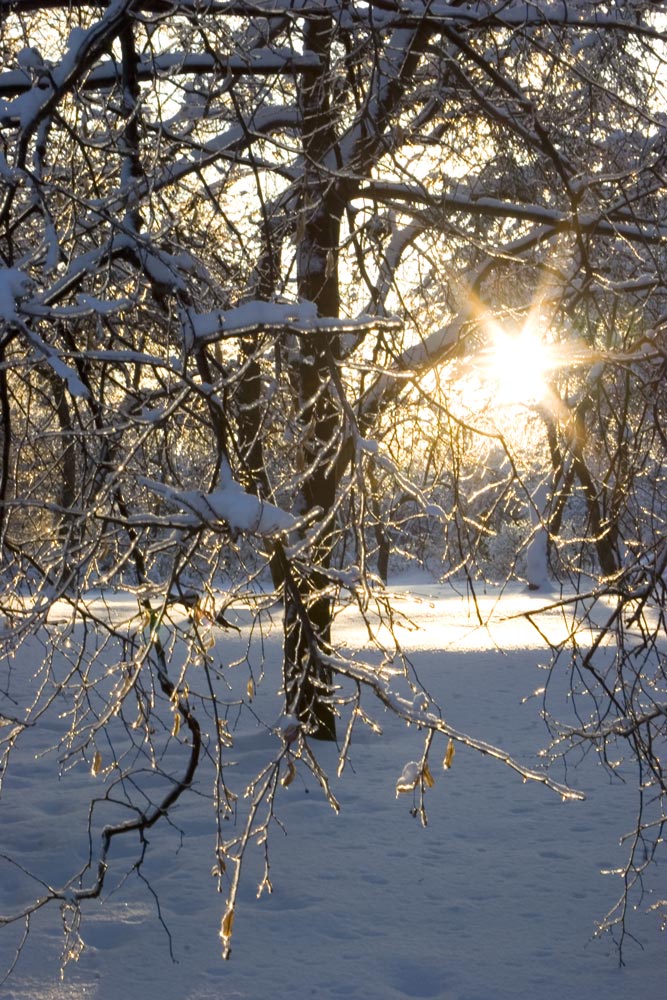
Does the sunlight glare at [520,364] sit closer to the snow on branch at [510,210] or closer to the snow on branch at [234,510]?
the snow on branch at [234,510]

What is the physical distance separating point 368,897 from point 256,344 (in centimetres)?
262

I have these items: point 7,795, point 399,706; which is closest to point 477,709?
point 7,795

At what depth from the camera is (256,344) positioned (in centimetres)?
457

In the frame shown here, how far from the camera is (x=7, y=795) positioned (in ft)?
20.8

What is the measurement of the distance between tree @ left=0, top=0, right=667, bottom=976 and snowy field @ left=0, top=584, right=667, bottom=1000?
0.39m

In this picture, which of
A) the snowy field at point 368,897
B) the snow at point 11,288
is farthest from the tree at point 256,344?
the snowy field at point 368,897

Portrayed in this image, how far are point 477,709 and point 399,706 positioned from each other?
6.52 metres

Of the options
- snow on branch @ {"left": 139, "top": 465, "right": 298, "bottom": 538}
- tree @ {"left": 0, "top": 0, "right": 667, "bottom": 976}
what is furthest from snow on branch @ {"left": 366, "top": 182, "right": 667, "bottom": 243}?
snow on branch @ {"left": 139, "top": 465, "right": 298, "bottom": 538}

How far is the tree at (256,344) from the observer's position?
8.48 feet

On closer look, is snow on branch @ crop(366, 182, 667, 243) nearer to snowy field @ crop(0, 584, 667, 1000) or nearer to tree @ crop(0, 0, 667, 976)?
tree @ crop(0, 0, 667, 976)

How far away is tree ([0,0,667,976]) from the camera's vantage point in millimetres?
2584

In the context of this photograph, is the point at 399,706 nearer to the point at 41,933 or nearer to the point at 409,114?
the point at 41,933

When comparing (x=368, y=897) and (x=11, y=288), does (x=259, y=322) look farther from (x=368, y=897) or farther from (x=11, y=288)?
(x=368, y=897)

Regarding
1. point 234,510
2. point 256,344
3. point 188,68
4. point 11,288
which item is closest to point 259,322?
point 234,510
